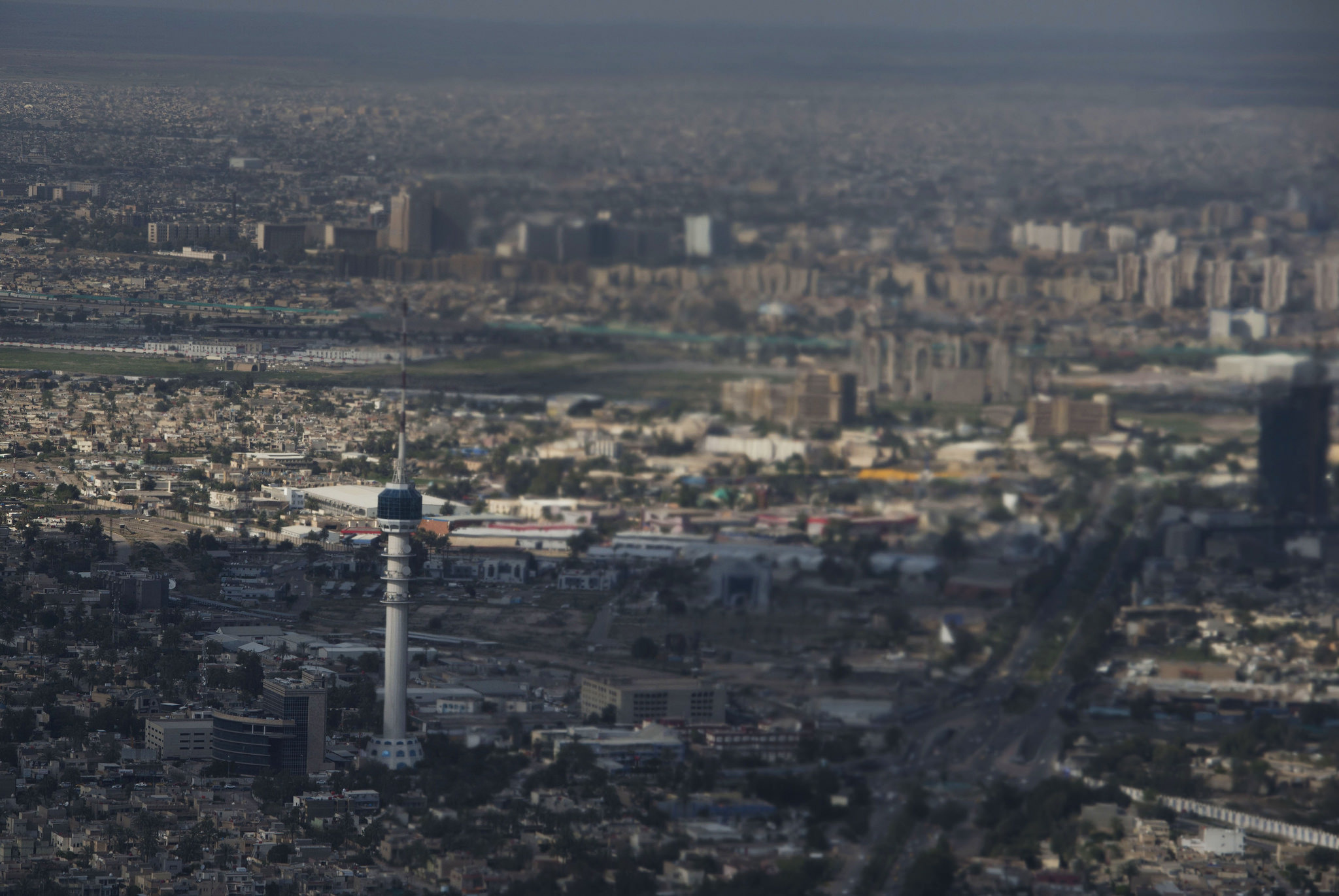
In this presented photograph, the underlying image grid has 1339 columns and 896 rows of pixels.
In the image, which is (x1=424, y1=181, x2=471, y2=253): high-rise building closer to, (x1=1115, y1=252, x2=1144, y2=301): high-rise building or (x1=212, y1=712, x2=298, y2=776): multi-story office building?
(x1=212, y1=712, x2=298, y2=776): multi-story office building

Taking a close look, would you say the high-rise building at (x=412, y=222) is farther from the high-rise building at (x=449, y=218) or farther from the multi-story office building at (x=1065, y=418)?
the multi-story office building at (x=1065, y=418)

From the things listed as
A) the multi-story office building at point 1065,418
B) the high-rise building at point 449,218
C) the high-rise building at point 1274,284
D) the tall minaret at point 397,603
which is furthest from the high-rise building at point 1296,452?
the tall minaret at point 397,603

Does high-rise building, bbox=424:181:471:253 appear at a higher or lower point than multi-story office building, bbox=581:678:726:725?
higher

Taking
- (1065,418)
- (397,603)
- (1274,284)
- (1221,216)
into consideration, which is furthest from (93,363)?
(1221,216)

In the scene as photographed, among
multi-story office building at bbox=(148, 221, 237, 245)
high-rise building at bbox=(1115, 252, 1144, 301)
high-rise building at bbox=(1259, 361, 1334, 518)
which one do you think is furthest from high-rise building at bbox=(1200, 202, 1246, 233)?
multi-story office building at bbox=(148, 221, 237, 245)

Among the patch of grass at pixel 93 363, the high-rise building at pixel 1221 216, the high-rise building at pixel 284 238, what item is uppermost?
the high-rise building at pixel 1221 216

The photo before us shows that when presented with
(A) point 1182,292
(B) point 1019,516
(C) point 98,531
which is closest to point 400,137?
(C) point 98,531
